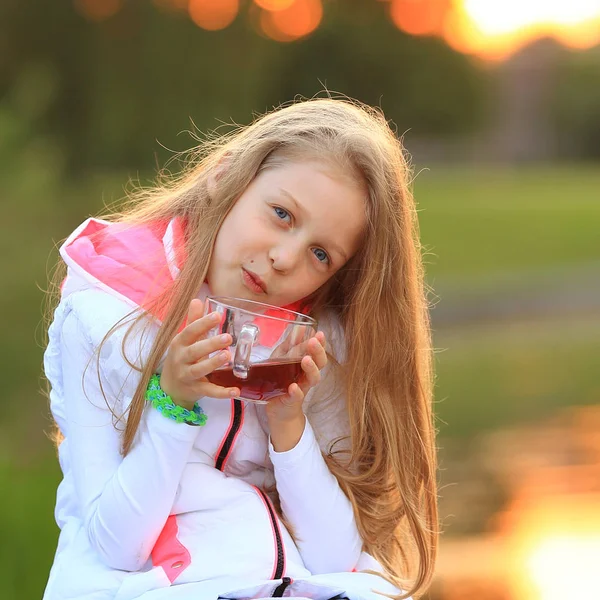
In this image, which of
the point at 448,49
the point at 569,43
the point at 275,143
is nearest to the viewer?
the point at 275,143

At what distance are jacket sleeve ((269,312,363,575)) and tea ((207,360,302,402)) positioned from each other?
20 cm

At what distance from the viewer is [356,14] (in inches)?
1297

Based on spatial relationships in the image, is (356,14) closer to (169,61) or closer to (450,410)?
(169,61)

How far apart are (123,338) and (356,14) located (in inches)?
1258

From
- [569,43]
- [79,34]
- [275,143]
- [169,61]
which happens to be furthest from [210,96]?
[569,43]

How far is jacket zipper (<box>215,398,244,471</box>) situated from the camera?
2.42m

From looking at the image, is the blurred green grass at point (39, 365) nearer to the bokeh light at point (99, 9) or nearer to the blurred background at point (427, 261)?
the blurred background at point (427, 261)

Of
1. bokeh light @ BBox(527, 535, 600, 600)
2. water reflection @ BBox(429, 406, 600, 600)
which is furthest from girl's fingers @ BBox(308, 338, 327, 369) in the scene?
bokeh light @ BBox(527, 535, 600, 600)

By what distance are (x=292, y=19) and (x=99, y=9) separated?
9.25 m

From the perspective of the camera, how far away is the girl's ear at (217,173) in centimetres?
256

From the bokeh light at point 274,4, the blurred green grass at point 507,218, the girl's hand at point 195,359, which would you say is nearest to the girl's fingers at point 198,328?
the girl's hand at point 195,359

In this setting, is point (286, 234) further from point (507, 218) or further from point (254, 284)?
point (507, 218)

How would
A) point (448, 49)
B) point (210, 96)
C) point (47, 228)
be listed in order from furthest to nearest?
point (448, 49) → point (210, 96) → point (47, 228)

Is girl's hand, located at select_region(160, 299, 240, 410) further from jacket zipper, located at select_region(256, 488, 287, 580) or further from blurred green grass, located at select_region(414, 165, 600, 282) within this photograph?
blurred green grass, located at select_region(414, 165, 600, 282)
